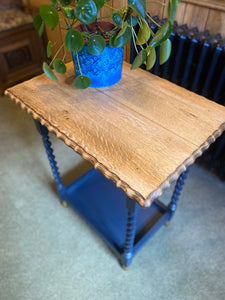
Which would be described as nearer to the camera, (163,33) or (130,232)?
(163,33)

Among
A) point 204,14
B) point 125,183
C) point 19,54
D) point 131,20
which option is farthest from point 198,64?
point 19,54

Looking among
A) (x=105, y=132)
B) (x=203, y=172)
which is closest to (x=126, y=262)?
(x=105, y=132)

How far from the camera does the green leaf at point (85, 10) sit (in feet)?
2.12

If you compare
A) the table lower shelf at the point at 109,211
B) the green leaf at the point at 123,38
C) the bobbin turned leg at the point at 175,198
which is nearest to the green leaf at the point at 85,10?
the green leaf at the point at 123,38

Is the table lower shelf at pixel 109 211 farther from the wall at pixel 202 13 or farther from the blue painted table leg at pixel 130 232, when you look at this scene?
the wall at pixel 202 13

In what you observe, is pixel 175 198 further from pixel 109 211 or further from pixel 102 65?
pixel 102 65

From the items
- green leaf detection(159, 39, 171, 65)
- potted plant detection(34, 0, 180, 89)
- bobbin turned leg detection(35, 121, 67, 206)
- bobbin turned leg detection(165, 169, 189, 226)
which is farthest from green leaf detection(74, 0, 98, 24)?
bobbin turned leg detection(165, 169, 189, 226)

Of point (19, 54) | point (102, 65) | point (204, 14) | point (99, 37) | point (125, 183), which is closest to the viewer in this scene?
point (125, 183)

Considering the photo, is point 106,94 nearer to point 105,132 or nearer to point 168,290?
point 105,132

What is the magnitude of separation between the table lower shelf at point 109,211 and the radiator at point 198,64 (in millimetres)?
530

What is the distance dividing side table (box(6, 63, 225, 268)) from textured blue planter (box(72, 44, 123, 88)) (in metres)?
0.04

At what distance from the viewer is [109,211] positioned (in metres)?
1.25

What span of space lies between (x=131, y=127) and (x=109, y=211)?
632 mm

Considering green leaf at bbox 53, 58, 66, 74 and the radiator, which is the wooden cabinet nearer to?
the radiator
